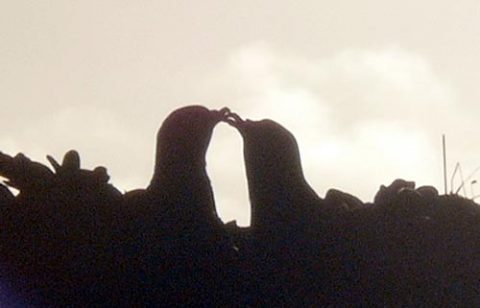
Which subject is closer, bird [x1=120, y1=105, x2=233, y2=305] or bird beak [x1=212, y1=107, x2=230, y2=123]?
bird [x1=120, y1=105, x2=233, y2=305]

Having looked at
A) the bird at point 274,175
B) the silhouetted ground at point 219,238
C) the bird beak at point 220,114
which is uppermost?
the bird beak at point 220,114

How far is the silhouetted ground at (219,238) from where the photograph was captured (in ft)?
6.50

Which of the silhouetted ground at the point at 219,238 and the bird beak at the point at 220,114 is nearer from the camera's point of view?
the silhouetted ground at the point at 219,238

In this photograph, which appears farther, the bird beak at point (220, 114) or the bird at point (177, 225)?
the bird beak at point (220, 114)

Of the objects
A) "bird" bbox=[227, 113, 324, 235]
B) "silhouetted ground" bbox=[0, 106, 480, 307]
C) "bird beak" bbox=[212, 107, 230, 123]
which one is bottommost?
"silhouetted ground" bbox=[0, 106, 480, 307]

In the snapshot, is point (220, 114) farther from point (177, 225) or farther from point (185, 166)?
point (177, 225)

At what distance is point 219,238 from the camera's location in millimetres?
2057

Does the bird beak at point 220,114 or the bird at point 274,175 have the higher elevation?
the bird beak at point 220,114

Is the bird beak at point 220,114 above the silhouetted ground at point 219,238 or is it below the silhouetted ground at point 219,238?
above

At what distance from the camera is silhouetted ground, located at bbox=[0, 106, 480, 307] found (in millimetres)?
1982

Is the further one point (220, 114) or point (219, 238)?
point (220, 114)

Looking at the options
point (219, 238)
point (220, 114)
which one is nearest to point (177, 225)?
point (219, 238)

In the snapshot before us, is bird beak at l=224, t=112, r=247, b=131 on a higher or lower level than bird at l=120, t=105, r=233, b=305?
higher

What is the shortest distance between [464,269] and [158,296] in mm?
463
